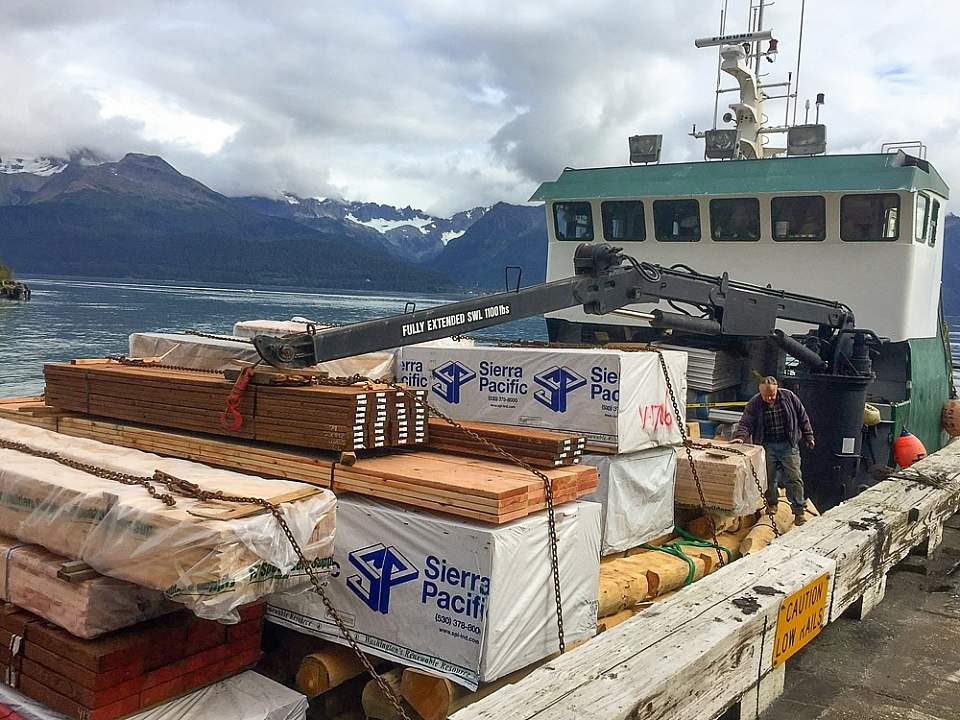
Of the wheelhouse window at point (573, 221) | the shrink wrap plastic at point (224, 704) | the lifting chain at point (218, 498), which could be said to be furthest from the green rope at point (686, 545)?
the wheelhouse window at point (573, 221)

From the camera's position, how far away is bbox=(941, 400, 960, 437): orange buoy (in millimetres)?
16156

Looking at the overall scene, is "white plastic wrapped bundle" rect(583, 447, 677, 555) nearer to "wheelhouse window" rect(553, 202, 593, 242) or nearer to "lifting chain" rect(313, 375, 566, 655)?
"lifting chain" rect(313, 375, 566, 655)

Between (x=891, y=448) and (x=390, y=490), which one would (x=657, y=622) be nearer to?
(x=390, y=490)

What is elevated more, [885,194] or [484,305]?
[885,194]

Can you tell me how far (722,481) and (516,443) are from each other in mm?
2776

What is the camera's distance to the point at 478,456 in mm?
6125

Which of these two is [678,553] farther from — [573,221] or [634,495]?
[573,221]

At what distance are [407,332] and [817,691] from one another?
372 centimetres

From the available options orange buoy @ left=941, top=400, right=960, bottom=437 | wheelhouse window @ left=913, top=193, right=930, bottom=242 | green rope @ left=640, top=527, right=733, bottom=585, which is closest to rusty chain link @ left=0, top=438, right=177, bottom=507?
green rope @ left=640, top=527, right=733, bottom=585

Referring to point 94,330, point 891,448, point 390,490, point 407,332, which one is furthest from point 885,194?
point 94,330

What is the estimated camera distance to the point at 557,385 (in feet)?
23.9

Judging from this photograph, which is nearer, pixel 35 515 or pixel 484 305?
pixel 35 515

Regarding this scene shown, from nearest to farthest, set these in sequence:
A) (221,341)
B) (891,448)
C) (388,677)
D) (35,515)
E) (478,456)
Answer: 1. (35,515)
2. (388,677)
3. (478,456)
4. (221,341)
5. (891,448)

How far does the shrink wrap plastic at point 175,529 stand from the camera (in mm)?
4016
